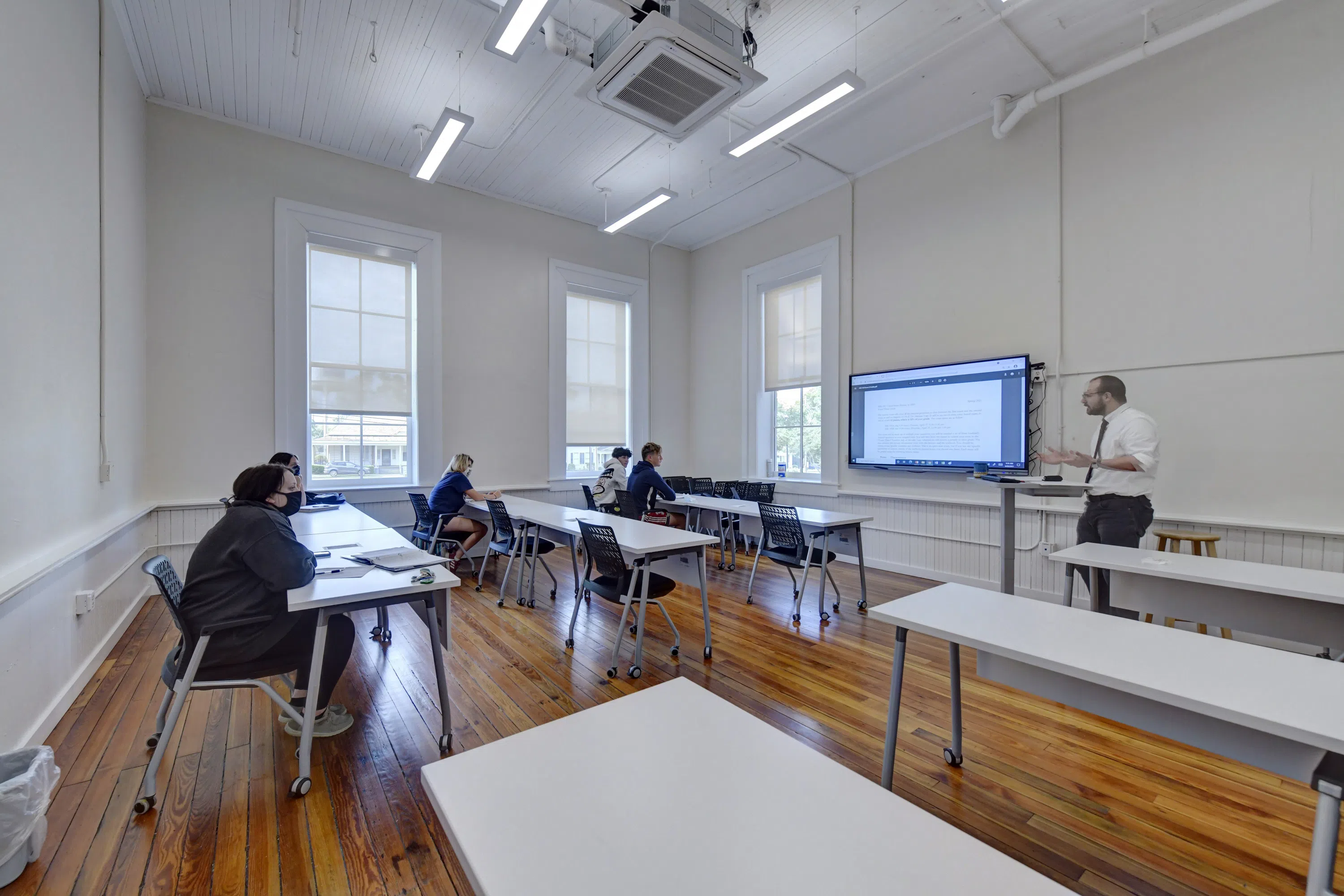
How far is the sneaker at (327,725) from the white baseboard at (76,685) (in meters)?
0.85

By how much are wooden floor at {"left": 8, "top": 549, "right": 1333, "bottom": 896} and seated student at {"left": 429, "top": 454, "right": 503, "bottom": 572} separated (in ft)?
5.04

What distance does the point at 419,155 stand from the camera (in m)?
4.30

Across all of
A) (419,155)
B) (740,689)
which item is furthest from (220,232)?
(740,689)

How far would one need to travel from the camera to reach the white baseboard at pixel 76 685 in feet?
7.32

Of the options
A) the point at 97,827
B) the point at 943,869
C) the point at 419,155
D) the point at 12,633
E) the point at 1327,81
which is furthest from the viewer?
the point at 419,155

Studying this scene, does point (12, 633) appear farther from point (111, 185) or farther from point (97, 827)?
point (111, 185)

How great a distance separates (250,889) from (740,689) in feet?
6.75

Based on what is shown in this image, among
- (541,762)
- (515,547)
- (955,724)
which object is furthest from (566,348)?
(541,762)

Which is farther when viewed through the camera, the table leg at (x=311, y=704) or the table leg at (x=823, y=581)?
the table leg at (x=823, y=581)

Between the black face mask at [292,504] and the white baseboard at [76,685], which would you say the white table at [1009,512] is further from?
the white baseboard at [76,685]

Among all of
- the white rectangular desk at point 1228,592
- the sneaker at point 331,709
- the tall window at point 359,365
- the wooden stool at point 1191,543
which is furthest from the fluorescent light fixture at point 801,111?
the sneaker at point 331,709

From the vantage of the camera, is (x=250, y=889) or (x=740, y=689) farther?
(x=740, y=689)

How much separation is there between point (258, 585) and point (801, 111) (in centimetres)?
419

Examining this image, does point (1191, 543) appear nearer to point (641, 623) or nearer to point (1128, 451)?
point (1128, 451)
